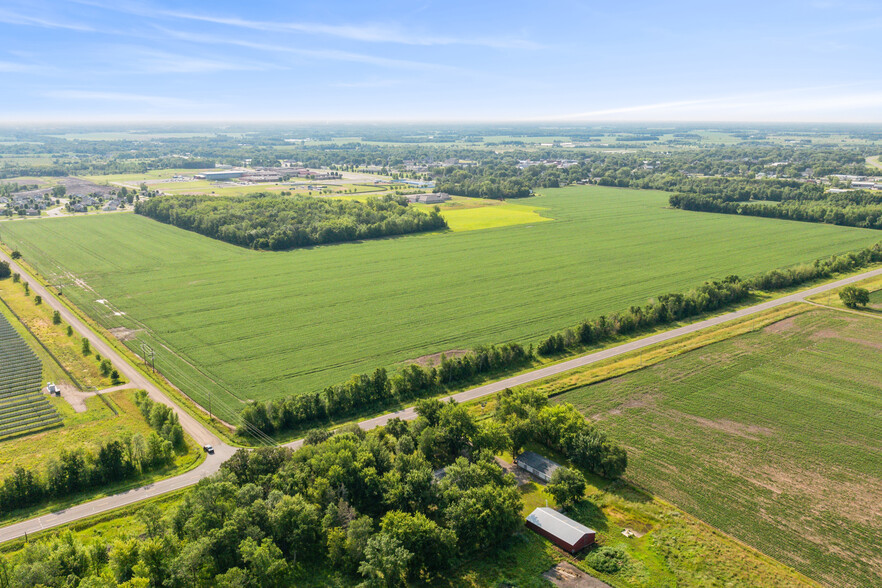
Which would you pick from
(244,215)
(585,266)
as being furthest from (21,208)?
(585,266)

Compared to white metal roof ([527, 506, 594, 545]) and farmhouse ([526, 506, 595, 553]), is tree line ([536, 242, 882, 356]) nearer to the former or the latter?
white metal roof ([527, 506, 594, 545])


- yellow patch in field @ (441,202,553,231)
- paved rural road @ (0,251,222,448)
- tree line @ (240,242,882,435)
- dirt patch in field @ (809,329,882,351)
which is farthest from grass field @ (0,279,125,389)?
yellow patch in field @ (441,202,553,231)

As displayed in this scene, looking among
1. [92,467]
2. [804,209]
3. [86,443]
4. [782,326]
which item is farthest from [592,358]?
[804,209]

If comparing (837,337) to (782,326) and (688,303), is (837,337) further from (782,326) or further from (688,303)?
(688,303)

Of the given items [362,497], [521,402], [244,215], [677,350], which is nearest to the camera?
[362,497]

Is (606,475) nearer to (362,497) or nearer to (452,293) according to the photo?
(362,497)
